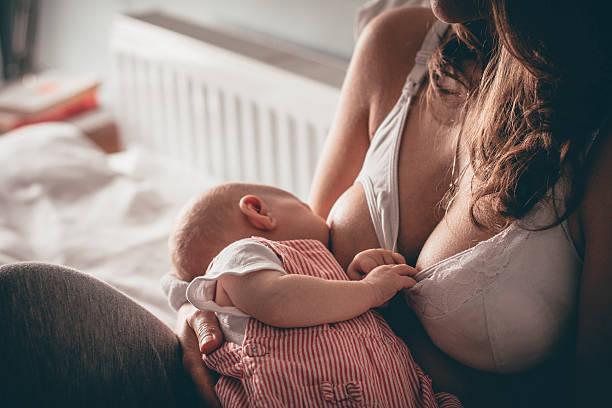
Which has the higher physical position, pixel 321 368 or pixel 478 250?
pixel 478 250

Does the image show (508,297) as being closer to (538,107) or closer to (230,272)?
(538,107)

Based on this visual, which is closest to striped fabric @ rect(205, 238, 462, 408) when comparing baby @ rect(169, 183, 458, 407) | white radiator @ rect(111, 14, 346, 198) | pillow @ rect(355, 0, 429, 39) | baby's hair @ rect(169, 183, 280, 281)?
baby @ rect(169, 183, 458, 407)

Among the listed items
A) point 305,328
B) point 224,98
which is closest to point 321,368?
point 305,328

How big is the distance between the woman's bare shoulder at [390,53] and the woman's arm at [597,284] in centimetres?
38

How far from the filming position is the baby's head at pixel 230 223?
89 centimetres

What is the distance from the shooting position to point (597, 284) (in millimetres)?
687

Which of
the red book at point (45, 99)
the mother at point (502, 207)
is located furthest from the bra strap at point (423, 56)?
the red book at point (45, 99)

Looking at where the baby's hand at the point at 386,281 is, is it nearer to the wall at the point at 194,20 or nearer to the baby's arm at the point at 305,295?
the baby's arm at the point at 305,295

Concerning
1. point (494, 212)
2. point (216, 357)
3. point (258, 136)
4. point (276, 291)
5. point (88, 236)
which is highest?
point (494, 212)

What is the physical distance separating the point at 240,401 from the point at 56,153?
1076 millimetres

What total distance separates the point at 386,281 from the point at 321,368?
13 centimetres

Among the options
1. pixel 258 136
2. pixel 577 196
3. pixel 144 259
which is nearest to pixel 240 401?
pixel 577 196

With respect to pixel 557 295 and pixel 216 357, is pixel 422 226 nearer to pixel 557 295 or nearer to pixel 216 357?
pixel 557 295

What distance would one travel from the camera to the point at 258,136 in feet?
5.67
